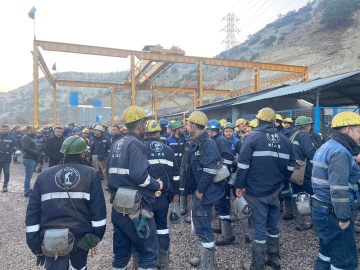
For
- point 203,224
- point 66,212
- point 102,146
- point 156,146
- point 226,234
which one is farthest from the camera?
point 102,146

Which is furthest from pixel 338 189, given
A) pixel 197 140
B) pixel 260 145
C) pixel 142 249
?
pixel 142 249

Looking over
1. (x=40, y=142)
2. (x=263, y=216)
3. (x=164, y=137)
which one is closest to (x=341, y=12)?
(x=164, y=137)

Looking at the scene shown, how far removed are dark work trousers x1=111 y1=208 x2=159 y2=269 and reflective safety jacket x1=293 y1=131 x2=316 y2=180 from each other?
10.5 feet

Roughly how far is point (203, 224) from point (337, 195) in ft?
5.45

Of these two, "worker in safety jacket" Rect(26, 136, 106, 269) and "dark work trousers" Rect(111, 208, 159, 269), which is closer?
"worker in safety jacket" Rect(26, 136, 106, 269)

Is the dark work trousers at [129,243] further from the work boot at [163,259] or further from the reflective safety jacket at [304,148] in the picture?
the reflective safety jacket at [304,148]

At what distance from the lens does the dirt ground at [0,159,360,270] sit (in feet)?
12.0

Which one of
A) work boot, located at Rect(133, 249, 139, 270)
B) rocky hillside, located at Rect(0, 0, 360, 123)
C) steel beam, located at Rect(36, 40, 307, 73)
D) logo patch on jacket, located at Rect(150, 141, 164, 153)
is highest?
rocky hillside, located at Rect(0, 0, 360, 123)

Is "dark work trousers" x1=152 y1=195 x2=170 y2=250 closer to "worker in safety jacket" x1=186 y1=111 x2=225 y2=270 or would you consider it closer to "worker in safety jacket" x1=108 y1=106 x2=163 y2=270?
"worker in safety jacket" x1=186 y1=111 x2=225 y2=270

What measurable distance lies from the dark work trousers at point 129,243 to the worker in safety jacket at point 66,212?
0.93 feet

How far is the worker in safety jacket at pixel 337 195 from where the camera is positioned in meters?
2.44

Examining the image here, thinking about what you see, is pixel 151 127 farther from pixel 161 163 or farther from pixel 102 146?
pixel 102 146

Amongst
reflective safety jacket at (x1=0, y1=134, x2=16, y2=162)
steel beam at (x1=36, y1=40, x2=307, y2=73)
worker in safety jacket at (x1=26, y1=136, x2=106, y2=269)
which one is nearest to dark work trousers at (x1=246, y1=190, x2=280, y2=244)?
worker in safety jacket at (x1=26, y1=136, x2=106, y2=269)

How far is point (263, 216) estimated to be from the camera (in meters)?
3.34
